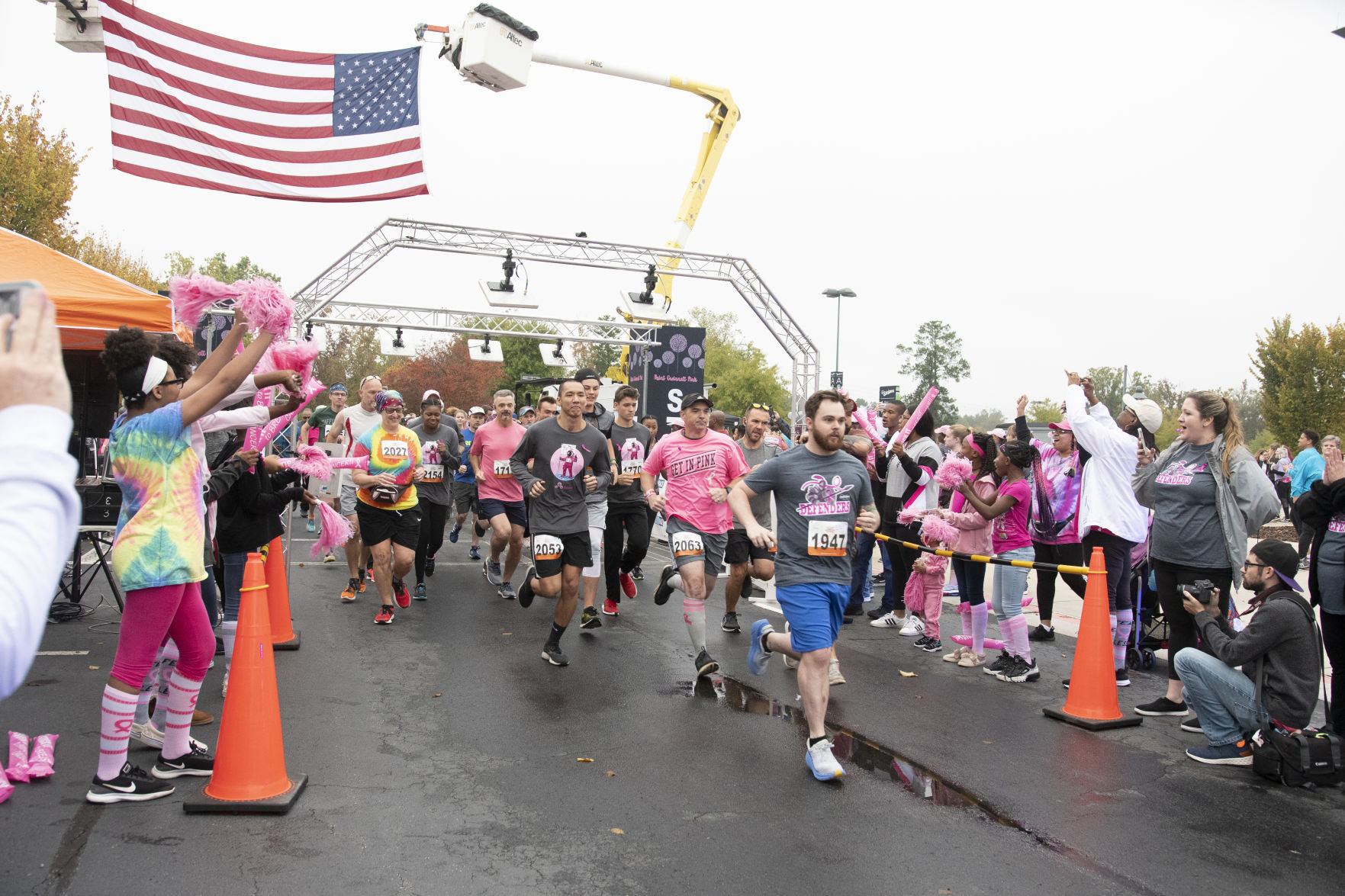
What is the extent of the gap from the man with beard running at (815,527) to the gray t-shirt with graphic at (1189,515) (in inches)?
92.3

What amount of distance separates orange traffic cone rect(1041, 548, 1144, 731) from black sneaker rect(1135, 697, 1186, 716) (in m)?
0.21

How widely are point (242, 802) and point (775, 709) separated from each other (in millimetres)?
3432

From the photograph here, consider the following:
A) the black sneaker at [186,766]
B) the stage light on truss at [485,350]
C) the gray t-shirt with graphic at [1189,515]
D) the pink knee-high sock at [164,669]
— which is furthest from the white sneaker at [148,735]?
the stage light on truss at [485,350]

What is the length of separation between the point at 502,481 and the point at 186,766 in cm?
608

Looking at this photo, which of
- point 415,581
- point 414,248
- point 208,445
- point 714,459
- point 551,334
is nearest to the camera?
point 208,445

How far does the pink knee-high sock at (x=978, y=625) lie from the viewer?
777 centimetres

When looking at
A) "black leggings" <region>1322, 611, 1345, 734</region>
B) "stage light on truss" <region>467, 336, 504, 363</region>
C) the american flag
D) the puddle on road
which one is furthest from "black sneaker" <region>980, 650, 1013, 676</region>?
"stage light on truss" <region>467, 336, 504, 363</region>

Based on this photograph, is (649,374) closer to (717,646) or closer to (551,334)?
A: (551,334)

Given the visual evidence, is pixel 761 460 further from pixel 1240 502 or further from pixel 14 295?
pixel 14 295

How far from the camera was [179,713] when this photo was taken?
14.9 feet

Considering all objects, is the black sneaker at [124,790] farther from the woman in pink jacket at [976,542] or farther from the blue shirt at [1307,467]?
the blue shirt at [1307,467]

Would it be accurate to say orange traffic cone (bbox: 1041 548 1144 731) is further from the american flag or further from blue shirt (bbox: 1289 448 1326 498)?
blue shirt (bbox: 1289 448 1326 498)

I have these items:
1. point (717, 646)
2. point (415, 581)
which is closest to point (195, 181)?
point (415, 581)

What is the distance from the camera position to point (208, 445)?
6785 mm
